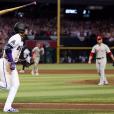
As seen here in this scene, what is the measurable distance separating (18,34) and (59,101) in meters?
2.51

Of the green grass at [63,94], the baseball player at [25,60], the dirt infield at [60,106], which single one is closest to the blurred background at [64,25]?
the baseball player at [25,60]

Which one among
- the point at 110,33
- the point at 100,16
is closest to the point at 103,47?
the point at 110,33

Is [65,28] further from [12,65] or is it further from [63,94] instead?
[12,65]

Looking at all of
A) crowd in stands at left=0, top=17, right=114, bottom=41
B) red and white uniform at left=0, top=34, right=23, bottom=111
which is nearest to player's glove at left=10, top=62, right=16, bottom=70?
red and white uniform at left=0, top=34, right=23, bottom=111

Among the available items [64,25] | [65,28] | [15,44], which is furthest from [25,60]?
[64,25]

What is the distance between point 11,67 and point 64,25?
25.4 metres

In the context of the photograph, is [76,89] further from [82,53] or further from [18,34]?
[82,53]

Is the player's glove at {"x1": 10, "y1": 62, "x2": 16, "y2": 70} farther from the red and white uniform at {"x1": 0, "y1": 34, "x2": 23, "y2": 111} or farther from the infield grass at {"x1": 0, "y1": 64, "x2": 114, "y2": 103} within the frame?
the infield grass at {"x1": 0, "y1": 64, "x2": 114, "y2": 103}

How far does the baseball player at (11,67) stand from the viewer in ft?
32.7

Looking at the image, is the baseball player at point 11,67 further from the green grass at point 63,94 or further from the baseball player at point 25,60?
the green grass at point 63,94

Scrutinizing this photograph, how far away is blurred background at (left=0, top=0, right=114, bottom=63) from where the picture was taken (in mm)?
32125

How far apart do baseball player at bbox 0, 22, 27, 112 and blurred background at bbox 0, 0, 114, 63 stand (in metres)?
19.4

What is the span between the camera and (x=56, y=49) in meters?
32.0

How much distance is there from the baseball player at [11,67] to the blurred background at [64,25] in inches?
762
